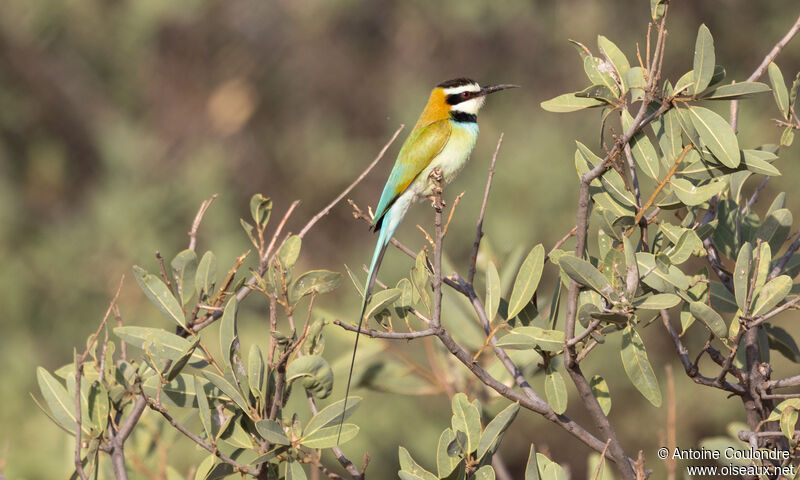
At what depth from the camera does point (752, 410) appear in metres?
1.36

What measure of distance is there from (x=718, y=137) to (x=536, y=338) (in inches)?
15.6

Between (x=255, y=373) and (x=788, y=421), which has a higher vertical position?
(x=255, y=373)

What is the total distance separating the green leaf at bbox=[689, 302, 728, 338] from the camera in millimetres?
1225

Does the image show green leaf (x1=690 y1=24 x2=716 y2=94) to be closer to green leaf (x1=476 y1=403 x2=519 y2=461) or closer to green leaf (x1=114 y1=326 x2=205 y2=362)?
green leaf (x1=476 y1=403 x2=519 y2=461)

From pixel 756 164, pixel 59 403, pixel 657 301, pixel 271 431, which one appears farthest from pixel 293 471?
pixel 756 164

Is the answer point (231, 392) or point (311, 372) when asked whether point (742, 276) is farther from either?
point (231, 392)

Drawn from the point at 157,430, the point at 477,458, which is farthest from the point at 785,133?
the point at 157,430

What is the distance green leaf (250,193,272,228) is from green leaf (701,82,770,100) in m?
0.76

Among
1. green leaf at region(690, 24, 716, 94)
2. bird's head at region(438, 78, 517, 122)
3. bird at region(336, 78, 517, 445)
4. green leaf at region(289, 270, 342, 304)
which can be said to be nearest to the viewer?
green leaf at region(690, 24, 716, 94)

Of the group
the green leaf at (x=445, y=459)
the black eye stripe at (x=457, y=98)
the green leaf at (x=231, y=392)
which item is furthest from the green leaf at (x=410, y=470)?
the black eye stripe at (x=457, y=98)

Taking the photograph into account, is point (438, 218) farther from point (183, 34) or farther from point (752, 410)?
point (183, 34)

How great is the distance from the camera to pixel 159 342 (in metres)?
1.39

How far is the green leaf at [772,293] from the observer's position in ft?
4.09

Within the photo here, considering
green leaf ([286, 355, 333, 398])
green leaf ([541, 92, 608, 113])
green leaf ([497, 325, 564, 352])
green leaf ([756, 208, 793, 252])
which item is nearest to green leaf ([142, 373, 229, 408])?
green leaf ([286, 355, 333, 398])
